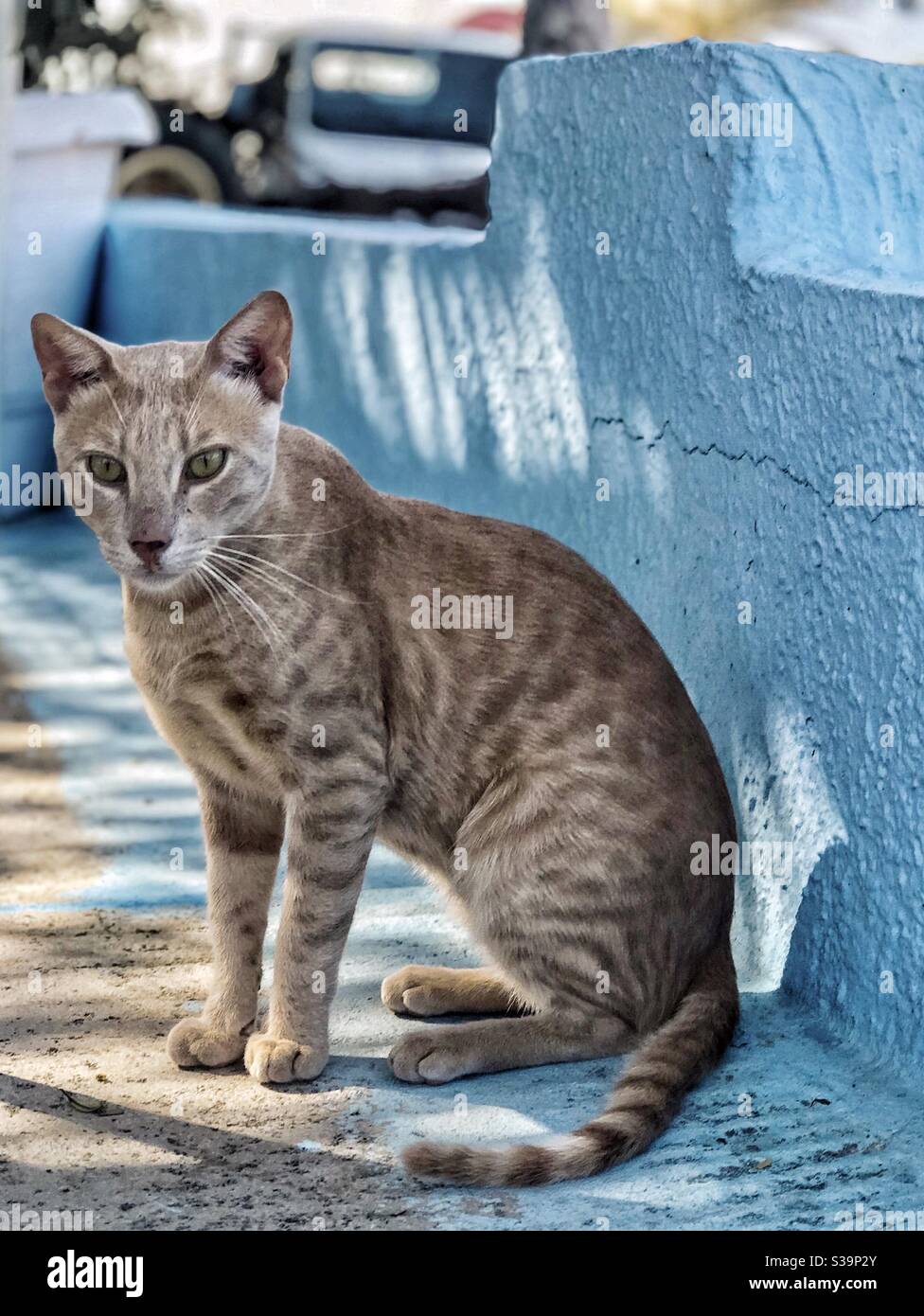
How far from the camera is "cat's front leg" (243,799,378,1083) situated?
10.4 feet

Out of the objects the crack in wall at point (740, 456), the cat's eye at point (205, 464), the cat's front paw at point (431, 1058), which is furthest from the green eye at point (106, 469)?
the crack in wall at point (740, 456)

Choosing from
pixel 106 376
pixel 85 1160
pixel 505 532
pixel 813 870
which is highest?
pixel 106 376

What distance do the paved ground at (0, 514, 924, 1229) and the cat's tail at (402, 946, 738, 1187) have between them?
0.03 m

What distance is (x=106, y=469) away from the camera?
3062 millimetres

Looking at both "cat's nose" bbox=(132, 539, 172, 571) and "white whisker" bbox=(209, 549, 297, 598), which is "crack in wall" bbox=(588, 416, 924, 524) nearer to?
"white whisker" bbox=(209, 549, 297, 598)

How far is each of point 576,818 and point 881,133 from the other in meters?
1.78

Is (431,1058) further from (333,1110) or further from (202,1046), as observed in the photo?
(202,1046)

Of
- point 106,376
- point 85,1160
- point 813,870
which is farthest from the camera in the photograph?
point 813,870

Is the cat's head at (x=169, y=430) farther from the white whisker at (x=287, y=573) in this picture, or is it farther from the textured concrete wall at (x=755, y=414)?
the textured concrete wall at (x=755, y=414)

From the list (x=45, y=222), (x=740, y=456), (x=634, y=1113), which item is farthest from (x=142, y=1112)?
(x=45, y=222)

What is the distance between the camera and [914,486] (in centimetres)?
300

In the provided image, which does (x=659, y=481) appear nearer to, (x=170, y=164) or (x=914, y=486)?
(x=914, y=486)

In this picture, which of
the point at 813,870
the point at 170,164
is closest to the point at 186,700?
the point at 813,870

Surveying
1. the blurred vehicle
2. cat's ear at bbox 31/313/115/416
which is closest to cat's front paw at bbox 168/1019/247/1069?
cat's ear at bbox 31/313/115/416
